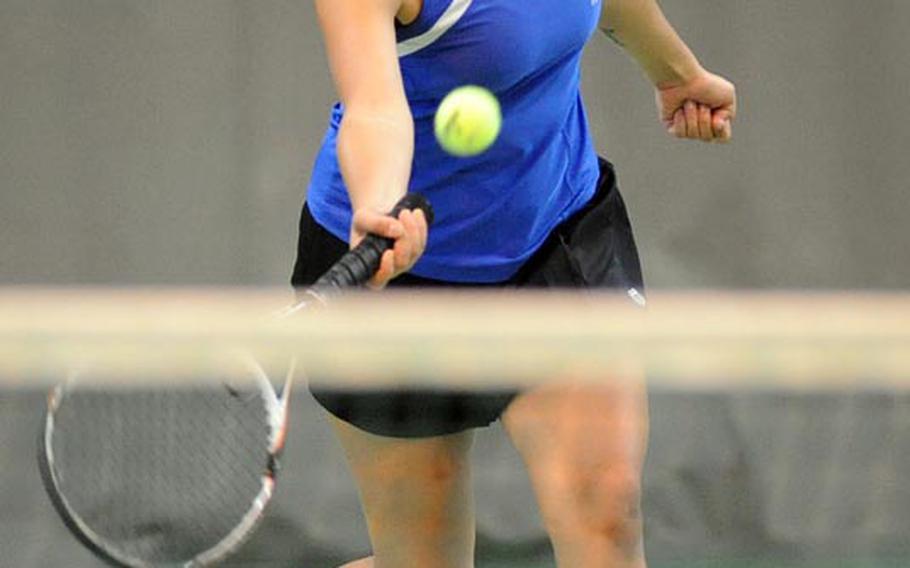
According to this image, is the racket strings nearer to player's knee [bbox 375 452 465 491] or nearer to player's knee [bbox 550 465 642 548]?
player's knee [bbox 375 452 465 491]

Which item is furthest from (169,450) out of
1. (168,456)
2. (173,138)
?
(173,138)

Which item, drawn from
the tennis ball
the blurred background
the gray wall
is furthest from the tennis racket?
the tennis ball

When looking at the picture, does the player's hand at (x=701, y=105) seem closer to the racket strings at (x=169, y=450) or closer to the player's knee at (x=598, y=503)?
the player's knee at (x=598, y=503)

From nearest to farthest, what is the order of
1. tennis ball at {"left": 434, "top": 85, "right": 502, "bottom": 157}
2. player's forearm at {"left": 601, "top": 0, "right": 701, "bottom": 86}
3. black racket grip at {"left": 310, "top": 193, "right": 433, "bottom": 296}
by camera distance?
black racket grip at {"left": 310, "top": 193, "right": 433, "bottom": 296}, tennis ball at {"left": 434, "top": 85, "right": 502, "bottom": 157}, player's forearm at {"left": 601, "top": 0, "right": 701, "bottom": 86}

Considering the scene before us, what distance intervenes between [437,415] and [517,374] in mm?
506

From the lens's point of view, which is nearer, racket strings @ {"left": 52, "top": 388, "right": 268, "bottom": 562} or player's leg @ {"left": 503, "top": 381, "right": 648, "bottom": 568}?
player's leg @ {"left": 503, "top": 381, "right": 648, "bottom": 568}

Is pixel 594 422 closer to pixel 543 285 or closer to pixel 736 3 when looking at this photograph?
pixel 543 285

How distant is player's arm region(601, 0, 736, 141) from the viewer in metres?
2.51

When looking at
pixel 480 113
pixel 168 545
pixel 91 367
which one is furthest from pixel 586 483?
pixel 168 545

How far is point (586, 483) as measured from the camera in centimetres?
216

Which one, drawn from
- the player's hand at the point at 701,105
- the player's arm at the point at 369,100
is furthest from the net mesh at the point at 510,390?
the player's hand at the point at 701,105

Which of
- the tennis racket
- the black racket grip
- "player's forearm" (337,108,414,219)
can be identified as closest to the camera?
the black racket grip

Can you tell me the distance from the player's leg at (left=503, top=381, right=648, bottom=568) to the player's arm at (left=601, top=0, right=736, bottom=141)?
49 centimetres

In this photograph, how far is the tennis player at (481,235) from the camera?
1991 millimetres
